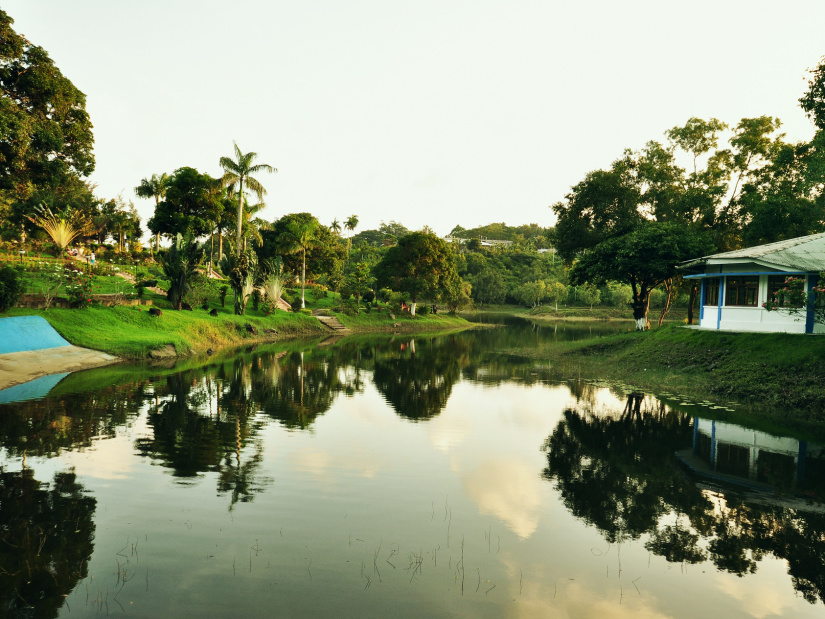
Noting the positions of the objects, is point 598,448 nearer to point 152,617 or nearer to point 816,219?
point 152,617

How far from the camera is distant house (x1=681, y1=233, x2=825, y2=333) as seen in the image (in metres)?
24.2

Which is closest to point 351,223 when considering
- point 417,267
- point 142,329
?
point 417,267

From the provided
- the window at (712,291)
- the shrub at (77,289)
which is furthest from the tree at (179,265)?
the window at (712,291)

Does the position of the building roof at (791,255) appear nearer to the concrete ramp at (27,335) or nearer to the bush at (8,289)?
the concrete ramp at (27,335)

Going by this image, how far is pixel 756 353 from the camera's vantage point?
72.2 feet

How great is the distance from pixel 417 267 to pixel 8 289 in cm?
4583

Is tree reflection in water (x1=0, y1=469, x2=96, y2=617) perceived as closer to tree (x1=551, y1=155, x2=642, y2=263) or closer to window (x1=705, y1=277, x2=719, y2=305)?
window (x1=705, y1=277, x2=719, y2=305)

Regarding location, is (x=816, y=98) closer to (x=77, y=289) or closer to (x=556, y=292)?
(x=77, y=289)

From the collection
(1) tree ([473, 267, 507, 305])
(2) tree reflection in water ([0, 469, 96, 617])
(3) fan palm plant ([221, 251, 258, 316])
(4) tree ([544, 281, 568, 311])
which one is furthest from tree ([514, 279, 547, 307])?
(2) tree reflection in water ([0, 469, 96, 617])

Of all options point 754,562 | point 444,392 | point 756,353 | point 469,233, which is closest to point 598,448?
point 754,562

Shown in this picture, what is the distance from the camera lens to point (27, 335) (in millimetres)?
23375

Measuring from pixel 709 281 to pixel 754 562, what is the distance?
2562 centimetres

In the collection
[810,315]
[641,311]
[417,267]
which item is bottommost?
[641,311]

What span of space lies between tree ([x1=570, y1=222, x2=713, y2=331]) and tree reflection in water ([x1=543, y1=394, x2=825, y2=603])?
21.7 metres
